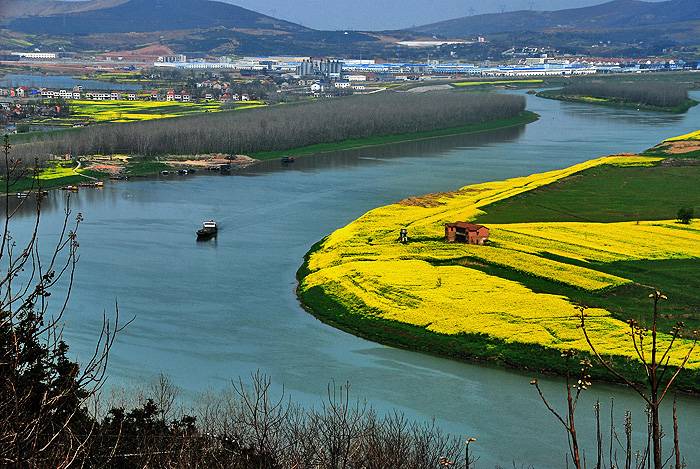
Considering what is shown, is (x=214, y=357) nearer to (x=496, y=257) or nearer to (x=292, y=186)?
(x=496, y=257)

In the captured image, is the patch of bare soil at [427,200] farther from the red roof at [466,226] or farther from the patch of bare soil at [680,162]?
the patch of bare soil at [680,162]

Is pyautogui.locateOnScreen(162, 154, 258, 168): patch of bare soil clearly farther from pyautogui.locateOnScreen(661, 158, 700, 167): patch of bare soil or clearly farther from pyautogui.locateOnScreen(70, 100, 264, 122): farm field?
pyautogui.locateOnScreen(661, 158, 700, 167): patch of bare soil

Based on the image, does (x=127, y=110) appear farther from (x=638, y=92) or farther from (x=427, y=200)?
(x=638, y=92)

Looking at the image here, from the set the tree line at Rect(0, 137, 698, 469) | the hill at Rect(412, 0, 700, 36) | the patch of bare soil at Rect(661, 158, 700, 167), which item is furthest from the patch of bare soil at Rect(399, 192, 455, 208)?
the hill at Rect(412, 0, 700, 36)

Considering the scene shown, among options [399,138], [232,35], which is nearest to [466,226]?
[399,138]

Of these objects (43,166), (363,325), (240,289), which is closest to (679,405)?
(363,325)

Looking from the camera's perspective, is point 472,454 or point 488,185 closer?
point 472,454
